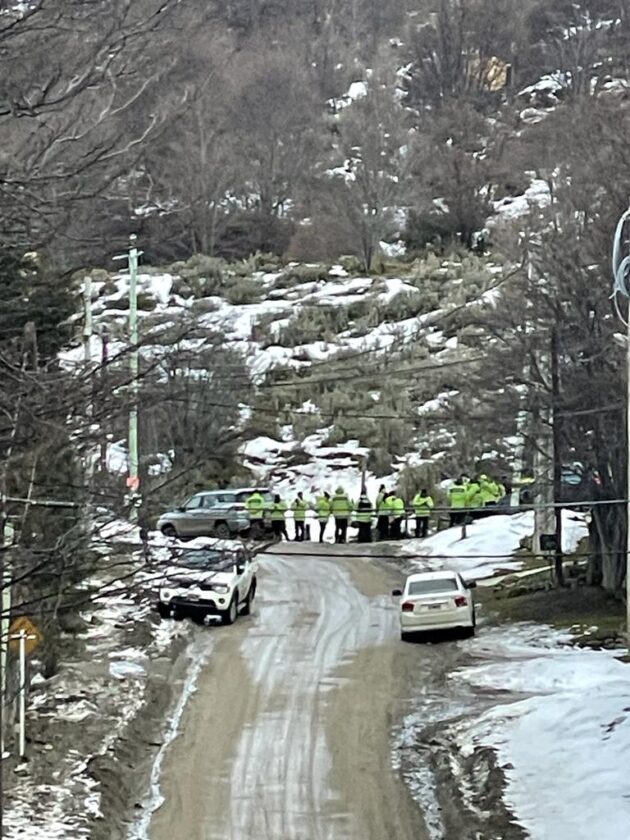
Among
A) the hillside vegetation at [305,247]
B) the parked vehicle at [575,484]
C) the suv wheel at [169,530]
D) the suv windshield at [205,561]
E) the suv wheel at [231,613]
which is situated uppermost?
the hillside vegetation at [305,247]

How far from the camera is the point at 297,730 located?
20.8 meters

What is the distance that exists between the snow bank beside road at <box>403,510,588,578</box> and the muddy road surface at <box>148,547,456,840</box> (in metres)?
4.86

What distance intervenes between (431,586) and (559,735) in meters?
7.89

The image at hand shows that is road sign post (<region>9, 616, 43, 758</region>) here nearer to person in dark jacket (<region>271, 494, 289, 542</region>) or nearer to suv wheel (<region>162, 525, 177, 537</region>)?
person in dark jacket (<region>271, 494, 289, 542</region>)

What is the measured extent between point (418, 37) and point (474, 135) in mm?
18088

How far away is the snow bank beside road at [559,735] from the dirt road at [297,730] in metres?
1.23

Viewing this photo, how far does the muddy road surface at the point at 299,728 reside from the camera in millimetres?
17062

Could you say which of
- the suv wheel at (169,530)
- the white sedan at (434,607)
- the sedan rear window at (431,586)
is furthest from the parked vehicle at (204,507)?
the white sedan at (434,607)

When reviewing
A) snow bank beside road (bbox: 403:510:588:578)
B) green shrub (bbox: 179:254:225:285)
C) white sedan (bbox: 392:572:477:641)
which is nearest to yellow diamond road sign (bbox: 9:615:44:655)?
white sedan (bbox: 392:572:477:641)

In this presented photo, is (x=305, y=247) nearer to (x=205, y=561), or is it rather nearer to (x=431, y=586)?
(x=431, y=586)

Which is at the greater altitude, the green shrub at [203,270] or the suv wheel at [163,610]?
the green shrub at [203,270]

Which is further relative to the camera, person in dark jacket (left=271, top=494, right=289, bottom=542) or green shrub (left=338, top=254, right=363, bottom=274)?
green shrub (left=338, top=254, right=363, bottom=274)

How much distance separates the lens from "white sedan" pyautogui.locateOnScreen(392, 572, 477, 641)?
26781 mm

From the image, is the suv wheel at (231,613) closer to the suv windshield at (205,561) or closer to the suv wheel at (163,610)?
the suv wheel at (163,610)
